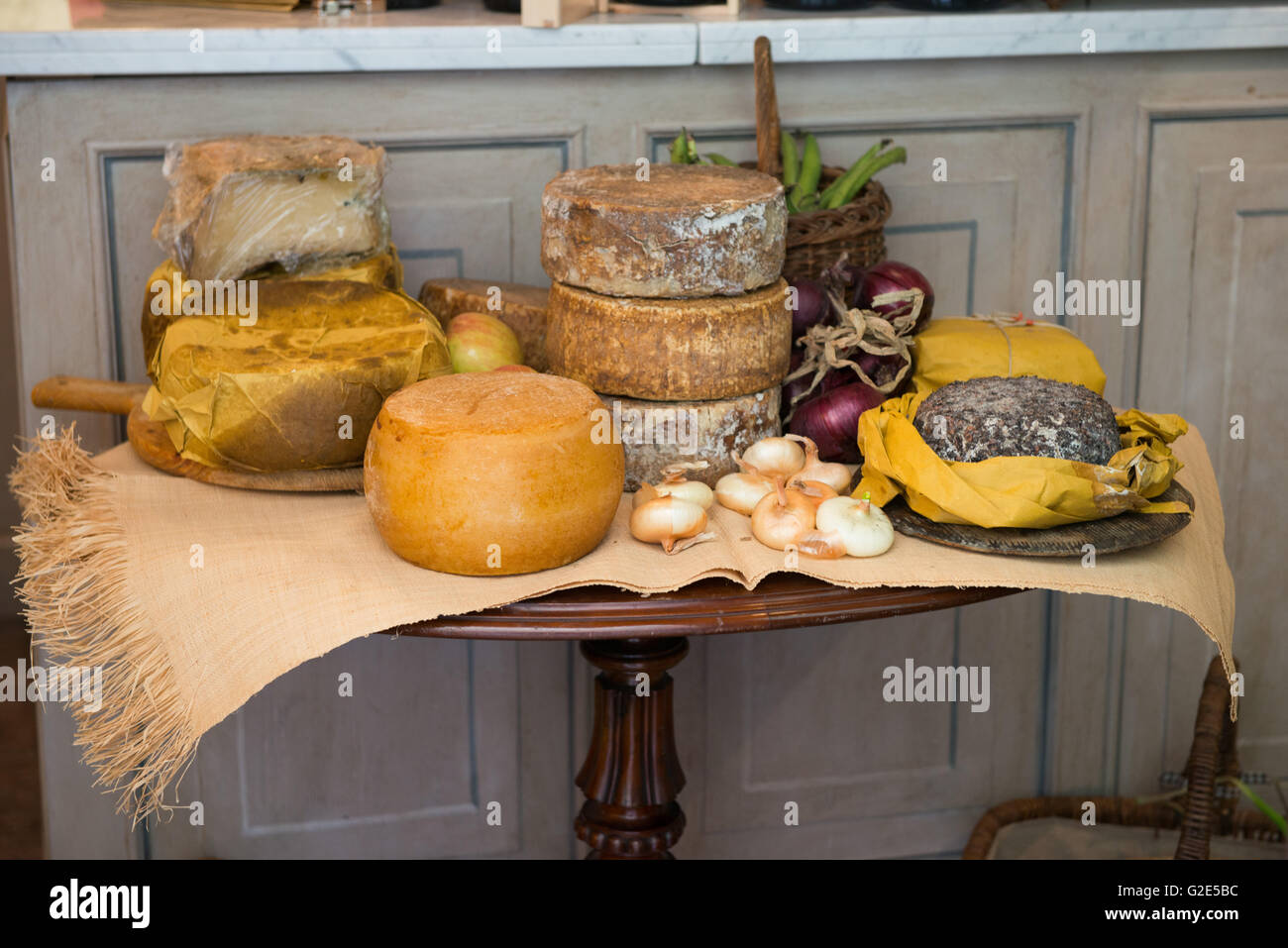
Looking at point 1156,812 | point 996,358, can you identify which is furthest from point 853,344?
point 1156,812

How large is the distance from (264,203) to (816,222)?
658 mm

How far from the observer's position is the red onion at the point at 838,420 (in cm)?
146

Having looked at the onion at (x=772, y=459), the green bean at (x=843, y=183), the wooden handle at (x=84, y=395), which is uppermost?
the green bean at (x=843, y=183)

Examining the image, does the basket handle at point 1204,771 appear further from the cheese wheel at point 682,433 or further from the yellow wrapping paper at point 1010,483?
the cheese wheel at point 682,433

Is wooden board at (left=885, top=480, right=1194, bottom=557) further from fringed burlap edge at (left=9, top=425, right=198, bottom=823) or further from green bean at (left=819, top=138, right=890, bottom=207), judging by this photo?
fringed burlap edge at (left=9, top=425, right=198, bottom=823)

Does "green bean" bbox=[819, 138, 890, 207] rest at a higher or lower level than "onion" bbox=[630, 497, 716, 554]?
higher

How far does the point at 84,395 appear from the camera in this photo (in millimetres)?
1583

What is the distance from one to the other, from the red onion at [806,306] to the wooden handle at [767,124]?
0.84ft

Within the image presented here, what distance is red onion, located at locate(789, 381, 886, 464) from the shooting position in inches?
57.5

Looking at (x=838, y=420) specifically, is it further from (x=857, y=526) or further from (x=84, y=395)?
(x=84, y=395)

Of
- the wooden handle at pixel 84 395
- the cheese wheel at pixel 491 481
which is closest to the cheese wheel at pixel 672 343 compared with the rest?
the cheese wheel at pixel 491 481

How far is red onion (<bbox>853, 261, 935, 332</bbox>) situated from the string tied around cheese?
2 cm

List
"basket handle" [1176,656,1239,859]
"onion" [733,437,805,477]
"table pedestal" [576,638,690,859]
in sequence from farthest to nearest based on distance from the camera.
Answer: "basket handle" [1176,656,1239,859]
"table pedestal" [576,638,690,859]
"onion" [733,437,805,477]

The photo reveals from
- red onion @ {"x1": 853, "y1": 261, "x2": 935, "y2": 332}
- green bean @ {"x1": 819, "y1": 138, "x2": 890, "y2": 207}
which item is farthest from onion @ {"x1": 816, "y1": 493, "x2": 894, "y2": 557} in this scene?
green bean @ {"x1": 819, "y1": 138, "x2": 890, "y2": 207}
